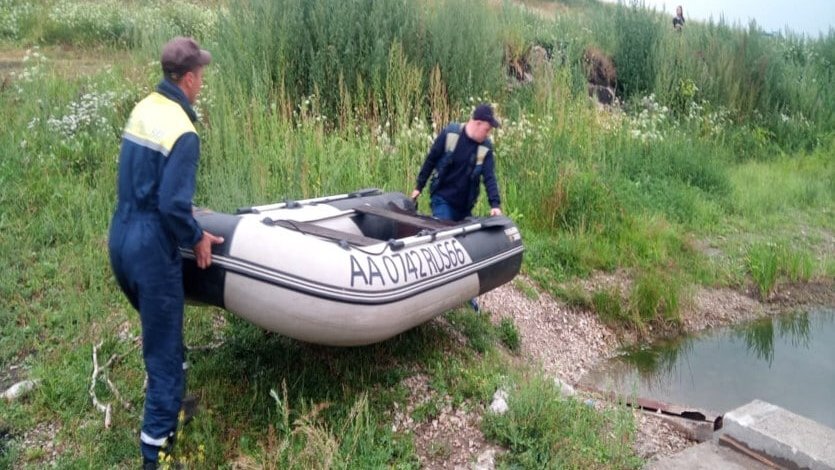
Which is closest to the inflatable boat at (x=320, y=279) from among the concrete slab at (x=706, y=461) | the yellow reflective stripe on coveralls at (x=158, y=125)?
the yellow reflective stripe on coveralls at (x=158, y=125)

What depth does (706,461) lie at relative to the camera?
4129 mm

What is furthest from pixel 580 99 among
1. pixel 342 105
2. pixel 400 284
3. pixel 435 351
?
pixel 400 284

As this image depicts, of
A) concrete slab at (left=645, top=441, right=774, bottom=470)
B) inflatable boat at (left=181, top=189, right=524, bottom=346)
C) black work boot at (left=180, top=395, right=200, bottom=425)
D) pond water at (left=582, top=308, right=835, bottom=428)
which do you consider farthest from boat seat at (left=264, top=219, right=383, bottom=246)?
pond water at (left=582, top=308, right=835, bottom=428)

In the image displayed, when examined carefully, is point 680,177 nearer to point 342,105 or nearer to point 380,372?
point 342,105

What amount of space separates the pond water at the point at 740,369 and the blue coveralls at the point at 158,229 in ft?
9.66

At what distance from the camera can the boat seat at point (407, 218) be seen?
479 cm

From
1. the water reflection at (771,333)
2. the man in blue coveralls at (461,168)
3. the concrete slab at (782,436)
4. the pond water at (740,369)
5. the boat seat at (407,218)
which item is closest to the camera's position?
the concrete slab at (782,436)

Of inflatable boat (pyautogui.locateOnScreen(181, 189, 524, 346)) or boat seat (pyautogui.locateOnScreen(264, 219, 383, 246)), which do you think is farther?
boat seat (pyautogui.locateOnScreen(264, 219, 383, 246))

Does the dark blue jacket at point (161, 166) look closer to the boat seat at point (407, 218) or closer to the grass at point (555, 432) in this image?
the boat seat at point (407, 218)

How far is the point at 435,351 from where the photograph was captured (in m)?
4.93

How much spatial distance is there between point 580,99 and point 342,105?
3095 millimetres

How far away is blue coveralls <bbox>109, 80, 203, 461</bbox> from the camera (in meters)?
3.31

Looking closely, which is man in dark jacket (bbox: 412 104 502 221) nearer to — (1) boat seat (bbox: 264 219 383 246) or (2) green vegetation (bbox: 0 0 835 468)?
(2) green vegetation (bbox: 0 0 835 468)

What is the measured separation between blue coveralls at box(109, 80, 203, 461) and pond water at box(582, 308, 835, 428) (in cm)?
295
